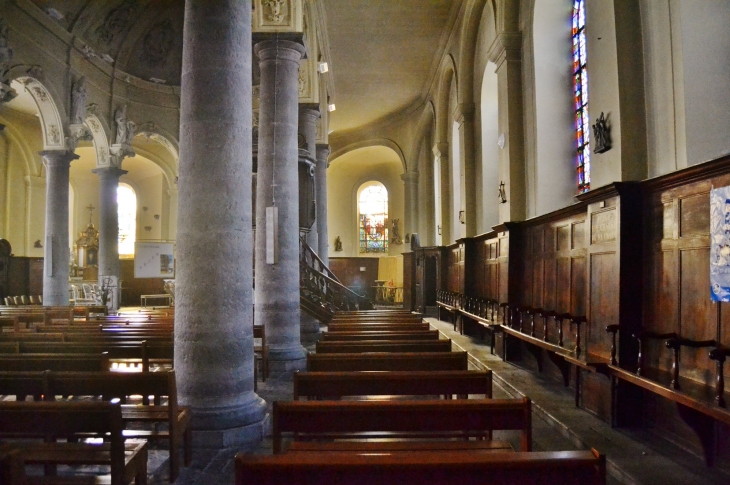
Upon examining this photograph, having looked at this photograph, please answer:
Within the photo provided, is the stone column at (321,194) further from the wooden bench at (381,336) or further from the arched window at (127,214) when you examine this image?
the arched window at (127,214)

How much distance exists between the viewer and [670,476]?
12.8 ft

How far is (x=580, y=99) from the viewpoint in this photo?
28.8 ft

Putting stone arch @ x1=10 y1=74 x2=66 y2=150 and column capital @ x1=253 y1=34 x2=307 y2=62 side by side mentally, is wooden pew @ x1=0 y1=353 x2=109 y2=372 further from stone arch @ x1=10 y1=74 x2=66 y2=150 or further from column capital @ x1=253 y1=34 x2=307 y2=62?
stone arch @ x1=10 y1=74 x2=66 y2=150

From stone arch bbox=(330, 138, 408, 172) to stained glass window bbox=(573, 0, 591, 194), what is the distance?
15017 mm

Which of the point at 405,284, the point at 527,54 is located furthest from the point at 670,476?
the point at 405,284

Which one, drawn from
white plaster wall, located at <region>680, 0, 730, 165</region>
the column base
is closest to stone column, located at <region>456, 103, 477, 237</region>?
white plaster wall, located at <region>680, 0, 730, 165</region>

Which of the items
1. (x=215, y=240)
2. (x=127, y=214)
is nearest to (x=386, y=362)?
(x=215, y=240)

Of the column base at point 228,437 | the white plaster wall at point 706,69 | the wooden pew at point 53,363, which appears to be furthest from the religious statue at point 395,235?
the wooden pew at point 53,363

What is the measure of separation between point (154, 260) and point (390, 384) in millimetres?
22568

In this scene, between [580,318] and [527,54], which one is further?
[527,54]

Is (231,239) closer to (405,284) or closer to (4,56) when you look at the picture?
(4,56)

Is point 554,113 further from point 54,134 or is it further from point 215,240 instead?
point 54,134

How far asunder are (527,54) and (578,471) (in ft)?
28.9

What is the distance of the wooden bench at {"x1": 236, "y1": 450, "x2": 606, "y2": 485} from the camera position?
72.6 inches
